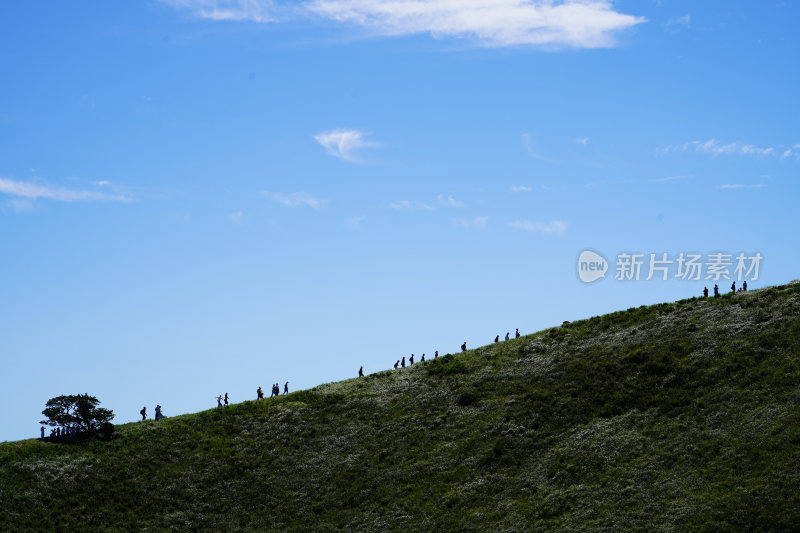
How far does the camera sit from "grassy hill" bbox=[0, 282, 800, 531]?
53.2 meters

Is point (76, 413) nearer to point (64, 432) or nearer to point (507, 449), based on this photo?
point (64, 432)

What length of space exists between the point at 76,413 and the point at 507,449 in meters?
42.4

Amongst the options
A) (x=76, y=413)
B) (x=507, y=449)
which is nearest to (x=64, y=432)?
(x=76, y=413)

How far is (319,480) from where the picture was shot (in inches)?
2613

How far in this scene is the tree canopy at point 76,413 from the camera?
74250 mm

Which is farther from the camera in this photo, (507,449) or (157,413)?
(157,413)

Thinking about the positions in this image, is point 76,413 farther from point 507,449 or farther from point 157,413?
point 507,449

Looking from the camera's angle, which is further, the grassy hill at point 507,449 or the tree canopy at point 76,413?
the tree canopy at point 76,413

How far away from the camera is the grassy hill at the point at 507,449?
53.2m

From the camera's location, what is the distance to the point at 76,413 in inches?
2948

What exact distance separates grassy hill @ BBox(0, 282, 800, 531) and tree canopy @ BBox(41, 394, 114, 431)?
2908 millimetres

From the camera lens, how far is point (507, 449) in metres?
64.2

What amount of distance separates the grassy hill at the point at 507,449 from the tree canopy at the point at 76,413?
114 inches

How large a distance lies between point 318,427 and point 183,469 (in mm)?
13511
